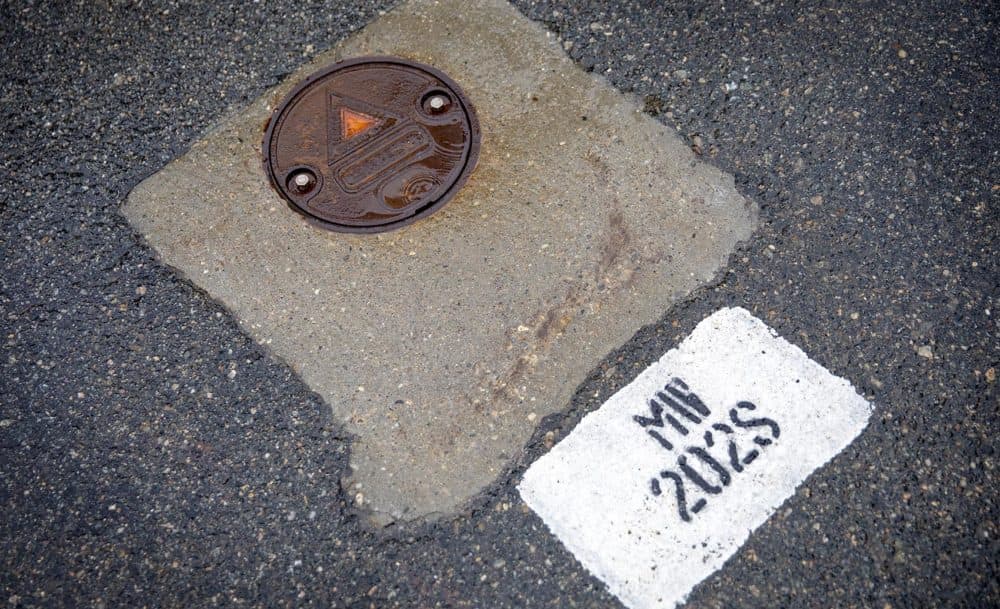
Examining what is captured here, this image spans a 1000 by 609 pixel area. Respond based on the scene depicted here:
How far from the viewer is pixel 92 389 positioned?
2293 millimetres

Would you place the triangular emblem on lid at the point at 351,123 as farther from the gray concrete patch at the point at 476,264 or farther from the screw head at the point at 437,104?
the gray concrete patch at the point at 476,264

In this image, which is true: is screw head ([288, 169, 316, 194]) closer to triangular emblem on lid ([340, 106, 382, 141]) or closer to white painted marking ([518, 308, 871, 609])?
triangular emblem on lid ([340, 106, 382, 141])

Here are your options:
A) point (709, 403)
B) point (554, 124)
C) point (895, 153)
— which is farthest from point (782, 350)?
point (554, 124)

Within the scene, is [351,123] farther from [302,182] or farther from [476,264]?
[476,264]

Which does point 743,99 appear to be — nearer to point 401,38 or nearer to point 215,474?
point 401,38

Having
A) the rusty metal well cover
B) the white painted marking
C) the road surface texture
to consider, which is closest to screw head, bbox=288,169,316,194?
the rusty metal well cover

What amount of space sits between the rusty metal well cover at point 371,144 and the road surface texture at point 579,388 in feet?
0.75

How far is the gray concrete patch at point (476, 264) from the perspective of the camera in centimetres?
218

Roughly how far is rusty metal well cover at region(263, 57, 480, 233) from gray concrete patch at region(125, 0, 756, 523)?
0.06 meters

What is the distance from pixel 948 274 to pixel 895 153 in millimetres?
450

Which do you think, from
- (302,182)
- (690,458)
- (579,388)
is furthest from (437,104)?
(690,458)

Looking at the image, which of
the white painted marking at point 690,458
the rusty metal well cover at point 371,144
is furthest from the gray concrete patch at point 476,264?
the white painted marking at point 690,458

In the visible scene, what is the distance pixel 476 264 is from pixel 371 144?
591 mm

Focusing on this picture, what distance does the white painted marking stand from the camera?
1.98 metres
